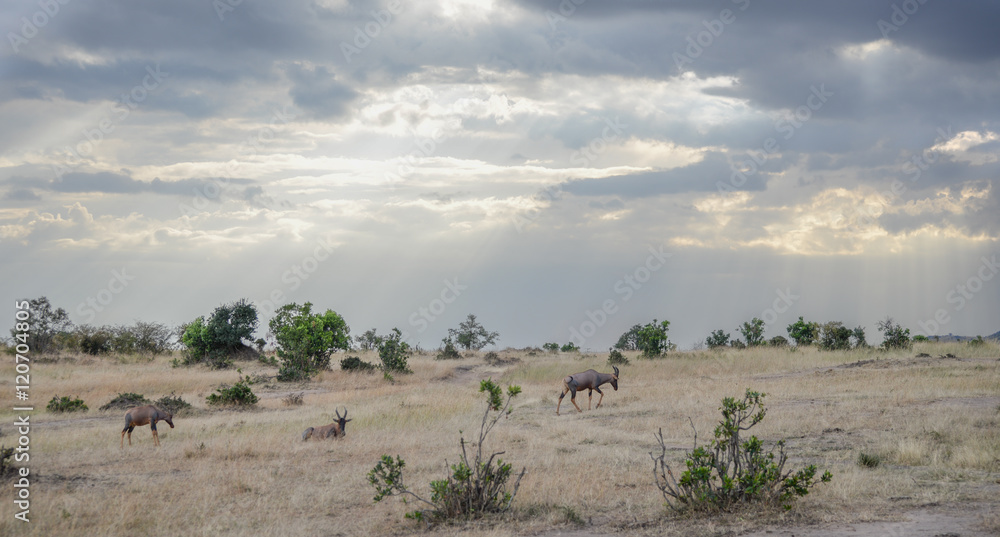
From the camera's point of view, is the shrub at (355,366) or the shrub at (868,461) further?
the shrub at (355,366)

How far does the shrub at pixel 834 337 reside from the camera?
123ft

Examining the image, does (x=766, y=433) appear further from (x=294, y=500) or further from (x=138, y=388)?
(x=138, y=388)

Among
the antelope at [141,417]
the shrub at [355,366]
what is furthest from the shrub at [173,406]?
the shrub at [355,366]

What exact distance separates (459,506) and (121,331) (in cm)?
5298

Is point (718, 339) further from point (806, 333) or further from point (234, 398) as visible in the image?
point (234, 398)

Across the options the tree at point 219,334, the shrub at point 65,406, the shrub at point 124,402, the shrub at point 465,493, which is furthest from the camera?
the tree at point 219,334

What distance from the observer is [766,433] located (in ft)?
46.0

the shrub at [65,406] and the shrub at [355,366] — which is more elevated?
the shrub at [355,366]

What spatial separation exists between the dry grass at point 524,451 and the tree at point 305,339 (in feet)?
16.3

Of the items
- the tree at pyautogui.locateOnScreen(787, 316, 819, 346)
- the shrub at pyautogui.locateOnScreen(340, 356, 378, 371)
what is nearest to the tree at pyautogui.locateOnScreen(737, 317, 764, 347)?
Answer: the tree at pyautogui.locateOnScreen(787, 316, 819, 346)

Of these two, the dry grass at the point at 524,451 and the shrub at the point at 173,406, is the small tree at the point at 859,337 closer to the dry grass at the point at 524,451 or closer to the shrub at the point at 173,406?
the dry grass at the point at 524,451

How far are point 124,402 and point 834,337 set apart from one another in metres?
37.8

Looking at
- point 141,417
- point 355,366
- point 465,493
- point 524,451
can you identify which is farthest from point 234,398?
point 465,493

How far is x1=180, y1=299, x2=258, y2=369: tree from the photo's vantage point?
134ft
